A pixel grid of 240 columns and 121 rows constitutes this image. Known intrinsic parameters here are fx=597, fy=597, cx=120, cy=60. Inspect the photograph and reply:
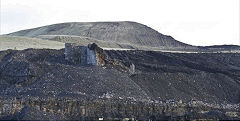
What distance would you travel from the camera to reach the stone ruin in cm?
3241

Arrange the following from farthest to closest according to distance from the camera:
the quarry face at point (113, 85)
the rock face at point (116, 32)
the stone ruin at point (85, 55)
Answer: the rock face at point (116, 32), the stone ruin at point (85, 55), the quarry face at point (113, 85)

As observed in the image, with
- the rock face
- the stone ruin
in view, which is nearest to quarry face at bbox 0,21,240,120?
the stone ruin

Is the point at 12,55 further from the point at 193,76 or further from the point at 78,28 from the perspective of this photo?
the point at 78,28

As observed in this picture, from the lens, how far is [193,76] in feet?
109

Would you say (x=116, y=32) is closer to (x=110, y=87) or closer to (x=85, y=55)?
(x=85, y=55)

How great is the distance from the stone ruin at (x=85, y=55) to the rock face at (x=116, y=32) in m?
36.8

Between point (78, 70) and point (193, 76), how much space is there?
24.9 ft

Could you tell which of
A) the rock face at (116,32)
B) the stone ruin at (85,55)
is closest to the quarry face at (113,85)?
the stone ruin at (85,55)

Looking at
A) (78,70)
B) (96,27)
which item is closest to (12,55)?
(78,70)

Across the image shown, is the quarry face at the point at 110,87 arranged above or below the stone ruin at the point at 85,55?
below

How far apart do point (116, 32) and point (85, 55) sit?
1677 inches

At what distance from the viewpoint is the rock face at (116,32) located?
2840 inches

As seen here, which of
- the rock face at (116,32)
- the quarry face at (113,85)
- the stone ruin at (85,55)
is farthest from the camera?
the rock face at (116,32)

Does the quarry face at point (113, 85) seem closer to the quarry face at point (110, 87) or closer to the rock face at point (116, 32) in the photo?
the quarry face at point (110, 87)
